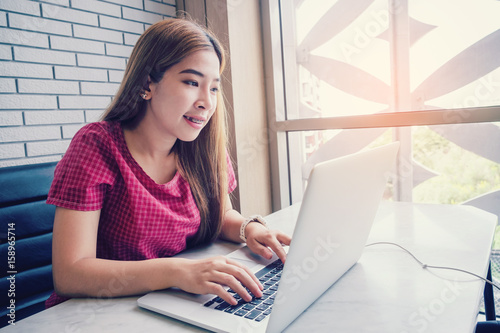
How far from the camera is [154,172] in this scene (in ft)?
3.91

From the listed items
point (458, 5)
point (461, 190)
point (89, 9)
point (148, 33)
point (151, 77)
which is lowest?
point (461, 190)

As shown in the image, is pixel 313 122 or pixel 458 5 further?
pixel 313 122

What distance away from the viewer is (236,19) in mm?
2252

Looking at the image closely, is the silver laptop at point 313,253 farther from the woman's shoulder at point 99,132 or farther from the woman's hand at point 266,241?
the woman's shoulder at point 99,132

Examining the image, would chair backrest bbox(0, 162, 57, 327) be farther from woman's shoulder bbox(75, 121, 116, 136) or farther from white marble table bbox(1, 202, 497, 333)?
white marble table bbox(1, 202, 497, 333)

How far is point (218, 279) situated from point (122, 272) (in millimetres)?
230

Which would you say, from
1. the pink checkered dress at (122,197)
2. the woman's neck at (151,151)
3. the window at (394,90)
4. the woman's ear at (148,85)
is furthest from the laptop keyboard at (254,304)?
the window at (394,90)

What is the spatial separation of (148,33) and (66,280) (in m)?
0.77

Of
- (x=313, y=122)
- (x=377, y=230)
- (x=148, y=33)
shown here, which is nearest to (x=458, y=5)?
(x=313, y=122)

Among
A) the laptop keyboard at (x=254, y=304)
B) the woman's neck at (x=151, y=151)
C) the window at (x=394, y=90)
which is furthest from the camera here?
the window at (x=394, y=90)

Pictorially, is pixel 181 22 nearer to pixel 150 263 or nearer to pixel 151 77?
pixel 151 77

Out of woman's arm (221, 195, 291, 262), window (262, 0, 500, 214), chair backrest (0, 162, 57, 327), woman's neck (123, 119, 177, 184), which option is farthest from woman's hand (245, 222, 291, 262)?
window (262, 0, 500, 214)

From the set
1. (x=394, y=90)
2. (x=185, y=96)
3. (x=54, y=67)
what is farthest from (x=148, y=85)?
(x=394, y=90)

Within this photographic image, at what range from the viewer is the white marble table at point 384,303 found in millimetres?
646
